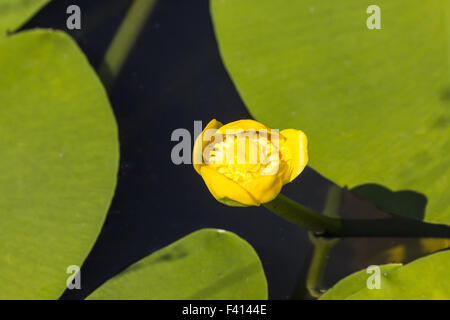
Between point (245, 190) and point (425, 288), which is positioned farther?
point (425, 288)

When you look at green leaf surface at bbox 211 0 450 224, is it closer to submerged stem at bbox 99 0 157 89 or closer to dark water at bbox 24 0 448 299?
dark water at bbox 24 0 448 299

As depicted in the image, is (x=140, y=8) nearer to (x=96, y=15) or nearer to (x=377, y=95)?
(x=96, y=15)

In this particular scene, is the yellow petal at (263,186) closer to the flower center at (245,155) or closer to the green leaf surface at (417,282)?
the flower center at (245,155)

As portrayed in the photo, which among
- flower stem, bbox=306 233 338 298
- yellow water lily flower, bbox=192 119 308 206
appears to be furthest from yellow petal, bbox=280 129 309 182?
flower stem, bbox=306 233 338 298

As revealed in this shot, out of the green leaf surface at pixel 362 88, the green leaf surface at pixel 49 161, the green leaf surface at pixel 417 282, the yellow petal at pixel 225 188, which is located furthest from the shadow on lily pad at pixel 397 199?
the green leaf surface at pixel 49 161

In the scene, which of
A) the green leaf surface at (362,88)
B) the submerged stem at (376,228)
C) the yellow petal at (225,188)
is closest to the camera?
the yellow petal at (225,188)
